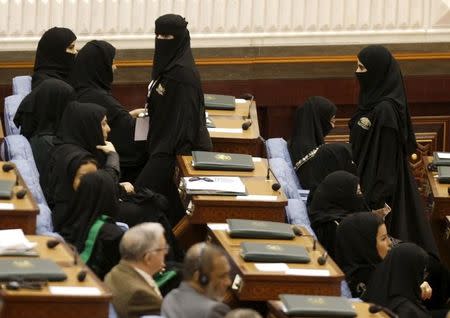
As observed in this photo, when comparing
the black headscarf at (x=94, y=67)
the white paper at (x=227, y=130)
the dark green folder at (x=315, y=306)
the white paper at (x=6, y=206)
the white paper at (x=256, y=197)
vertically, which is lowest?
the dark green folder at (x=315, y=306)

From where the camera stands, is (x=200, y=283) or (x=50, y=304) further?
(x=50, y=304)

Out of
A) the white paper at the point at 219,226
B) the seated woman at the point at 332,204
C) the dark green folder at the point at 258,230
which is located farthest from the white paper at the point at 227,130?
the dark green folder at the point at 258,230

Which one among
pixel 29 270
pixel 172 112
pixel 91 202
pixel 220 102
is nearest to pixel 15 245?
pixel 29 270

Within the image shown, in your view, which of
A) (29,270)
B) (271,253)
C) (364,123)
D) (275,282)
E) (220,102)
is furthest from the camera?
(220,102)

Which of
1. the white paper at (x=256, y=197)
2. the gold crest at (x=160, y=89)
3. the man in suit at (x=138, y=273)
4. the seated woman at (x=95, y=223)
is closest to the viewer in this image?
the man in suit at (x=138, y=273)

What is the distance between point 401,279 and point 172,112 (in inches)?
89.6

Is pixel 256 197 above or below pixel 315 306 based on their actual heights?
above

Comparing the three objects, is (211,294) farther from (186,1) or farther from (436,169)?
(186,1)

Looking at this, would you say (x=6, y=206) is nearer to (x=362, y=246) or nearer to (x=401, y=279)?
(x=362, y=246)

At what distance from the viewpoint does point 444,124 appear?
13.6 meters

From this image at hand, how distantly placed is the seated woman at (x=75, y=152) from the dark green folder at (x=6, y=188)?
36 cm

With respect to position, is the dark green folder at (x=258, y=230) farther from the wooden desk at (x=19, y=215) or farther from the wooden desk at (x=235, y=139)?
the wooden desk at (x=235, y=139)

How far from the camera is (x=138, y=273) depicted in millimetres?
8500

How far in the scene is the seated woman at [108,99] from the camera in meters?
11.3
